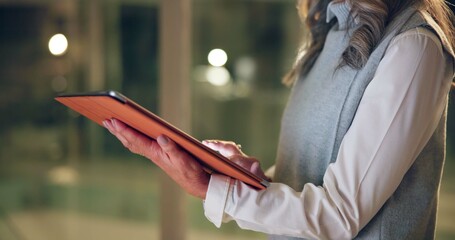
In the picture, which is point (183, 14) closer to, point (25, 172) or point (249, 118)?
point (249, 118)

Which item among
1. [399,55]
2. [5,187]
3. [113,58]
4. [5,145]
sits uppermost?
[399,55]

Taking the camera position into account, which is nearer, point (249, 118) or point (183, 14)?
point (183, 14)

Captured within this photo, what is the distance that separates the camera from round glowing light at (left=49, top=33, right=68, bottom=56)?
179 inches

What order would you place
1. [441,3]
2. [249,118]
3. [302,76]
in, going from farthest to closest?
1. [249,118]
2. [302,76]
3. [441,3]

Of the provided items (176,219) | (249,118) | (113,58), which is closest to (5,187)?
(113,58)

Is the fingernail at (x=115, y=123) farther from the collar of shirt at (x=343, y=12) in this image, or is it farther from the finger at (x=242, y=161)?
the collar of shirt at (x=343, y=12)

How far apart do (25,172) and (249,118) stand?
1.76 metres

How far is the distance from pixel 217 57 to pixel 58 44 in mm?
1209

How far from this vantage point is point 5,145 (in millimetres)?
4766

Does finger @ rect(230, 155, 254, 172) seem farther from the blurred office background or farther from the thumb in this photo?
the blurred office background

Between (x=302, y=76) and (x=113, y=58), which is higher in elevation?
(x=302, y=76)

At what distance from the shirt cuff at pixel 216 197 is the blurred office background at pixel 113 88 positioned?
8.88ft

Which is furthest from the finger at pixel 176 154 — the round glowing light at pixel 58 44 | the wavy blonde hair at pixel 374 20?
the round glowing light at pixel 58 44

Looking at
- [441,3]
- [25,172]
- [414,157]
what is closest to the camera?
[414,157]
